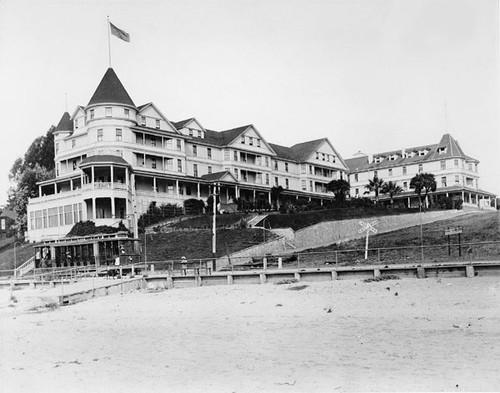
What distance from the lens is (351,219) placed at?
5456 centimetres

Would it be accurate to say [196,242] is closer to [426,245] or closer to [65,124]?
[426,245]

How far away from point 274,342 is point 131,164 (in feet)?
144

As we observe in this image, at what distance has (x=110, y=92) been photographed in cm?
5825

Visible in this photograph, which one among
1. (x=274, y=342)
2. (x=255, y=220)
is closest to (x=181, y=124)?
(x=255, y=220)

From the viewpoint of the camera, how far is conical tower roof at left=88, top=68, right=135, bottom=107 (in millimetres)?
57812

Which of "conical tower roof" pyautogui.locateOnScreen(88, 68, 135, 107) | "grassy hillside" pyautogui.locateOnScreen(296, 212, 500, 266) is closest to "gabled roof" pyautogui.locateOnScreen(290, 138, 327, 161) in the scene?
"grassy hillside" pyautogui.locateOnScreen(296, 212, 500, 266)

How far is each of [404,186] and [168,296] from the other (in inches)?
2545

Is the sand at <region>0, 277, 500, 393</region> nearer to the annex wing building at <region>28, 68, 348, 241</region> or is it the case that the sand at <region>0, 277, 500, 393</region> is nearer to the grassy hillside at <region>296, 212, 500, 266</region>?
the grassy hillside at <region>296, 212, 500, 266</region>

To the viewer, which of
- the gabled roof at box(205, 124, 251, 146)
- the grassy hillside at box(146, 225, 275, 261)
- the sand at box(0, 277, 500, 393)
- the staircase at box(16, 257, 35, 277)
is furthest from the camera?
the gabled roof at box(205, 124, 251, 146)

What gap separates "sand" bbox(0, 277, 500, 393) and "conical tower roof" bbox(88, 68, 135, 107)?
33948 mm

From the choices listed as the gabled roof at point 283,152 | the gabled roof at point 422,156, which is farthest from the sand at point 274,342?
the gabled roof at point 422,156

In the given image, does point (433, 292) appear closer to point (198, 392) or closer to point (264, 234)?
point (198, 392)

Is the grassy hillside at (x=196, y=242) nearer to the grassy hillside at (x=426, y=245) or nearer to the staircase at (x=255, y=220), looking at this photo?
the staircase at (x=255, y=220)

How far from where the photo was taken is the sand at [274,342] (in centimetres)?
1199
